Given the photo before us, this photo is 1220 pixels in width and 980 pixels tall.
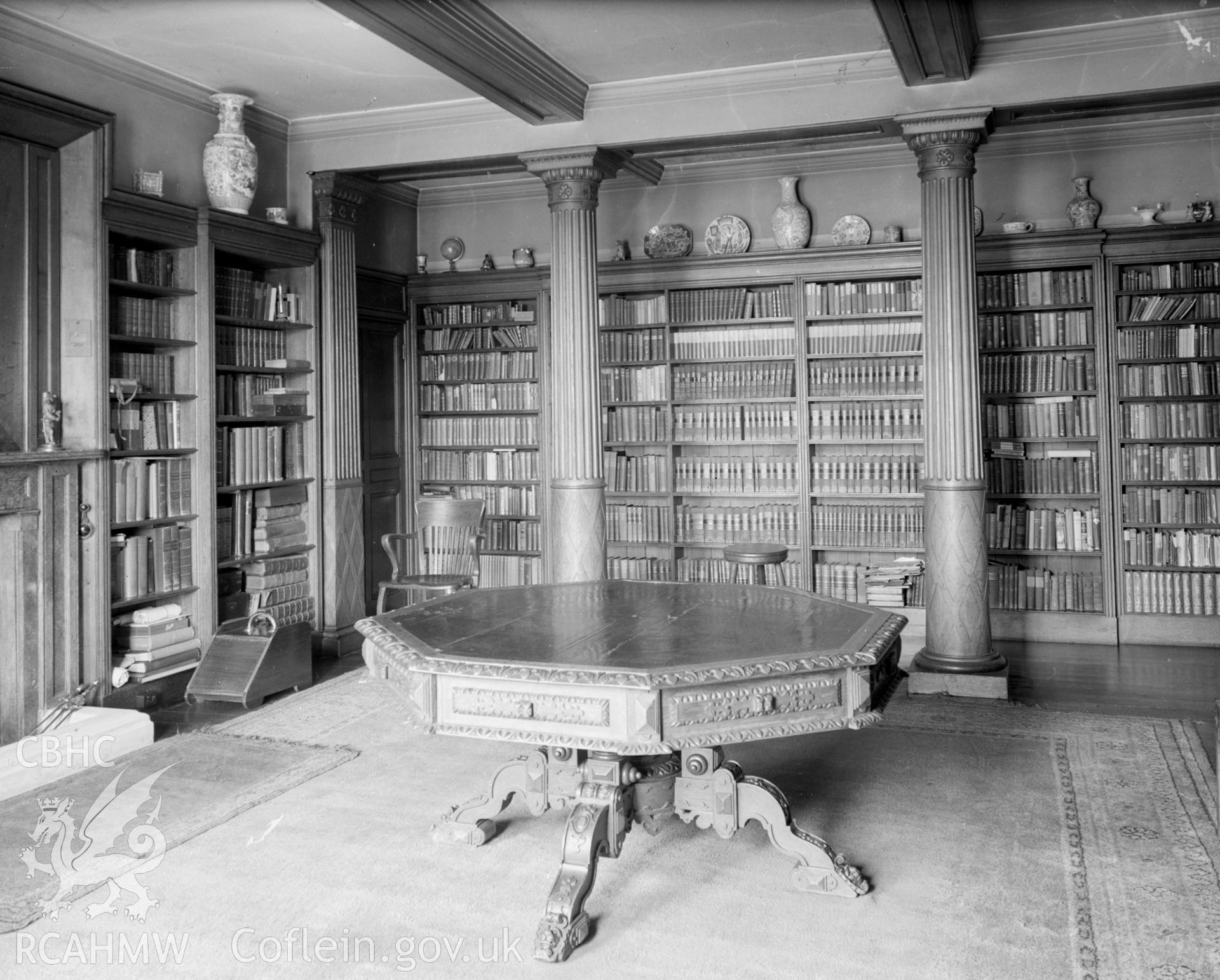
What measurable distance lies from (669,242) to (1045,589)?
10.6 feet

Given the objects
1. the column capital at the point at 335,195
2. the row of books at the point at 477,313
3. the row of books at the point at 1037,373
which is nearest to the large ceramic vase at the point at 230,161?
the column capital at the point at 335,195

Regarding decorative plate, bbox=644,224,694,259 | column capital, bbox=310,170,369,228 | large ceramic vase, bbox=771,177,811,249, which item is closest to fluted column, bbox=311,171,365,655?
column capital, bbox=310,170,369,228

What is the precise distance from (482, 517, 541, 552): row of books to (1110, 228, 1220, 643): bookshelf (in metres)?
3.75

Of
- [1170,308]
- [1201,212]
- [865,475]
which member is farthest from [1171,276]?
[865,475]

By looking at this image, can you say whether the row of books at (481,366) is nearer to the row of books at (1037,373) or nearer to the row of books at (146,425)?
the row of books at (146,425)

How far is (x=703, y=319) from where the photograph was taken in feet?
22.1

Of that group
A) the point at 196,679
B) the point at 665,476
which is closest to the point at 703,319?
the point at 665,476

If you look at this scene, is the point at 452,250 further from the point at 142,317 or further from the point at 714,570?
the point at 714,570

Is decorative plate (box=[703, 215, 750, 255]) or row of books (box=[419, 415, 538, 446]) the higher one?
decorative plate (box=[703, 215, 750, 255])

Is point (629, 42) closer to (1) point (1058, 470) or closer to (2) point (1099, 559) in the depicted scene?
(1) point (1058, 470)

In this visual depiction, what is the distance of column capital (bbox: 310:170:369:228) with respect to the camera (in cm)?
604

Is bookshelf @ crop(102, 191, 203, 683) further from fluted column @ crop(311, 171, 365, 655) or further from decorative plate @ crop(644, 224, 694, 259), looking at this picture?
decorative plate @ crop(644, 224, 694, 259)

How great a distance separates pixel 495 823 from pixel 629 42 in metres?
3.52

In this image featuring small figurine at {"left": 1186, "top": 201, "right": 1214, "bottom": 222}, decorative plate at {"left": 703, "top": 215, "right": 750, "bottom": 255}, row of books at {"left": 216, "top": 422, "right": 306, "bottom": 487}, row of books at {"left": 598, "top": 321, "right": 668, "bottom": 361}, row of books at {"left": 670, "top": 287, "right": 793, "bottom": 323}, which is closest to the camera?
row of books at {"left": 216, "top": 422, "right": 306, "bottom": 487}
